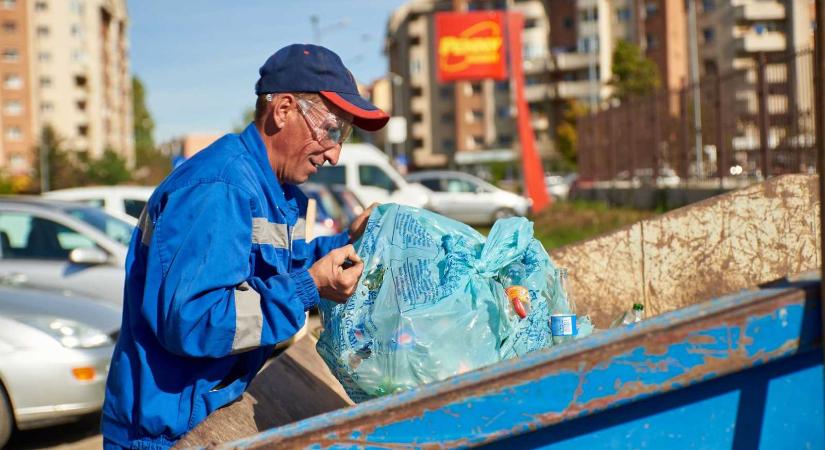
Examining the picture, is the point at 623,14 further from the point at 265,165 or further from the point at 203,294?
the point at 203,294

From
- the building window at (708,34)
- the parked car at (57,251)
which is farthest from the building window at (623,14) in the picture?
the parked car at (57,251)

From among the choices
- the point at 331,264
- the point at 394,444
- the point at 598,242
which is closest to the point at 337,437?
the point at 394,444

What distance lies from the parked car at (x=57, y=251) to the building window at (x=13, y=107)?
271 ft

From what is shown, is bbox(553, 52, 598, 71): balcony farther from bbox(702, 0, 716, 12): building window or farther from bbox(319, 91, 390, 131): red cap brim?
bbox(319, 91, 390, 131): red cap brim

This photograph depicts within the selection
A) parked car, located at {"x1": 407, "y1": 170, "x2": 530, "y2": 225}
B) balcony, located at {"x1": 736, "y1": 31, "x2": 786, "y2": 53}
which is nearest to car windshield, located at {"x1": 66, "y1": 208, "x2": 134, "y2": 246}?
parked car, located at {"x1": 407, "y1": 170, "x2": 530, "y2": 225}

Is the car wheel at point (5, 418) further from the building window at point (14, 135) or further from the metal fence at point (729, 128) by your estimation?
the building window at point (14, 135)

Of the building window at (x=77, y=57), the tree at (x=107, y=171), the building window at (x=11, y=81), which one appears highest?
the building window at (x=77, y=57)

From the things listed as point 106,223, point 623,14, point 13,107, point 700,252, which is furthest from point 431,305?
point 13,107

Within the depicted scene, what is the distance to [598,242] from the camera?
3836mm

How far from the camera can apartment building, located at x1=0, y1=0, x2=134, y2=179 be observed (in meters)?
85.2

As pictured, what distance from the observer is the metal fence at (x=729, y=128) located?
1210 centimetres

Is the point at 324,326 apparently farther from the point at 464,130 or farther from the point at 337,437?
the point at 464,130

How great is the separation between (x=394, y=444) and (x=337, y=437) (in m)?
0.11

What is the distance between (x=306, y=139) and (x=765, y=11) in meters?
59.0
